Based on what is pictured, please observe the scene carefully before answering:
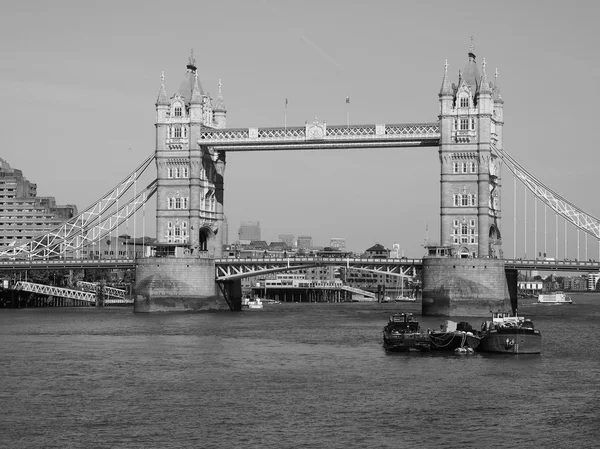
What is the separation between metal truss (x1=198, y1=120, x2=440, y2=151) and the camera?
131m

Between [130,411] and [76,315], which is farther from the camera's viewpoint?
[76,315]

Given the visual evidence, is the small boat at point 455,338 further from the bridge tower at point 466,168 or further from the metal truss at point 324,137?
the metal truss at point 324,137

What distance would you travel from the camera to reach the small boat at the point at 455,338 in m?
80.5

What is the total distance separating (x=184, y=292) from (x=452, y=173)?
33.3 m

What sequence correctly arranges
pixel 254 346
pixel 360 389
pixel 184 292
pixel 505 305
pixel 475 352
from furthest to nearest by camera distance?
pixel 184 292
pixel 505 305
pixel 254 346
pixel 475 352
pixel 360 389

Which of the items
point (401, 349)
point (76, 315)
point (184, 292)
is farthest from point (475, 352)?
point (76, 315)

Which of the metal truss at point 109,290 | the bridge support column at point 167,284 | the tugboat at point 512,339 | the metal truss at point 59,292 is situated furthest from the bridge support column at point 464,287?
the metal truss at point 109,290

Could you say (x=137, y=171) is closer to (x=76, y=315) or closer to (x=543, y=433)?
(x=76, y=315)

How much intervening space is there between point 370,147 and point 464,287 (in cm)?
2057

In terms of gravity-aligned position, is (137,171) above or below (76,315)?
above

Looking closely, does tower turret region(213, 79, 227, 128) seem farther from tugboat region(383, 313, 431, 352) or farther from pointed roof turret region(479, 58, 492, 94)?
tugboat region(383, 313, 431, 352)

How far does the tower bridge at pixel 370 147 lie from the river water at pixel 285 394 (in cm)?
3184

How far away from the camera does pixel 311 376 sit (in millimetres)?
67062

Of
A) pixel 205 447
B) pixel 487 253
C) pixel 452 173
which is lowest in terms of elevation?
pixel 205 447
